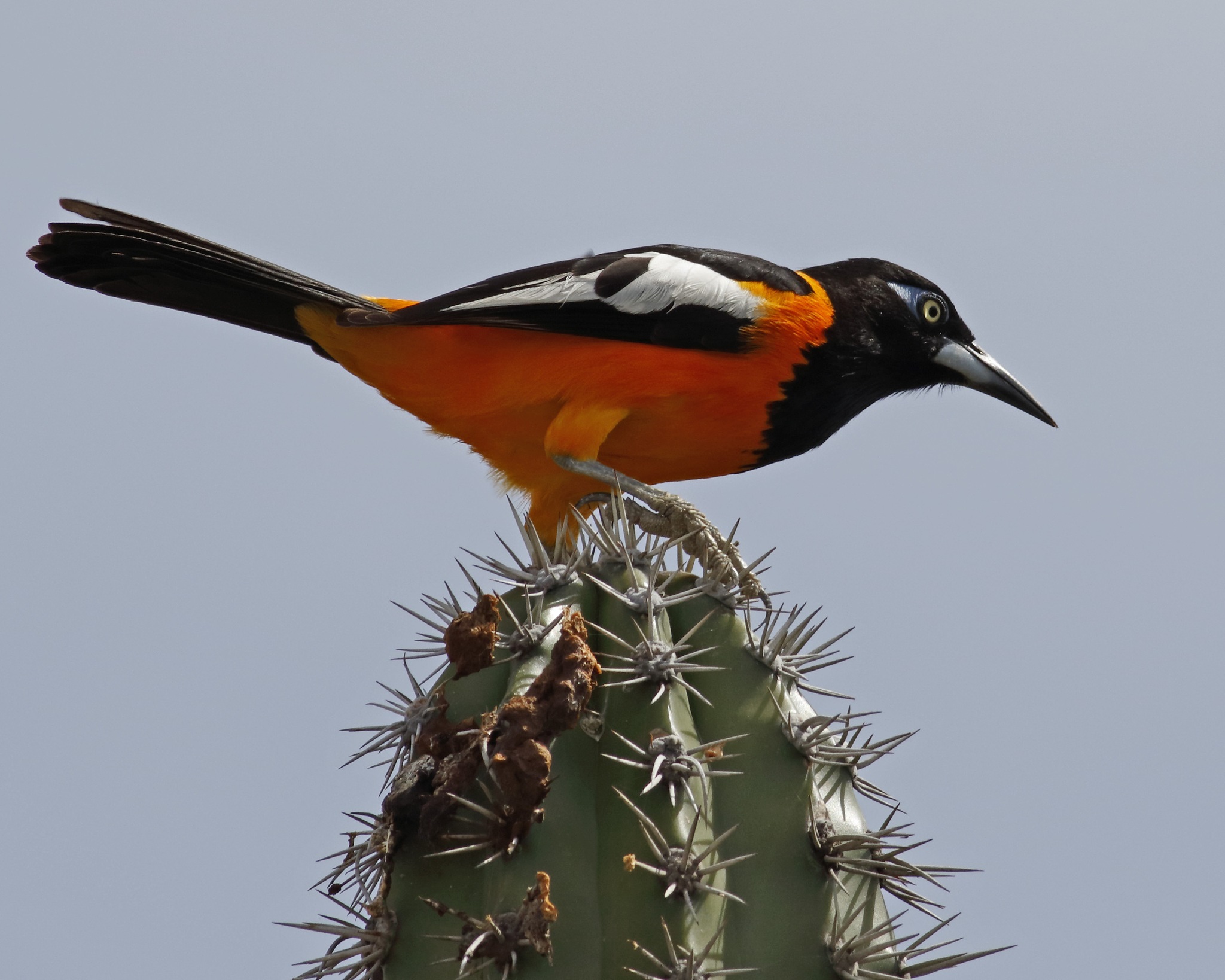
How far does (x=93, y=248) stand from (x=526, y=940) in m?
3.81

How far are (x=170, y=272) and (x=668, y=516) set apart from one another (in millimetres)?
2527

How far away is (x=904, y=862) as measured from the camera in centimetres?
315

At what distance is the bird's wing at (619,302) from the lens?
16.0ft

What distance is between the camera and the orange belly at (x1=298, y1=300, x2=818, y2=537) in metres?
4.87

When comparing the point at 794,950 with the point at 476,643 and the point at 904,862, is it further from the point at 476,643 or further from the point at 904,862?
the point at 476,643

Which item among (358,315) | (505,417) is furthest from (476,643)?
(358,315)

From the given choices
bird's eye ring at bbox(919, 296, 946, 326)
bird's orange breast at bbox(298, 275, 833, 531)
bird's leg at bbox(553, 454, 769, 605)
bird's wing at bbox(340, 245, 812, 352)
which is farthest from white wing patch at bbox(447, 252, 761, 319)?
bird's eye ring at bbox(919, 296, 946, 326)

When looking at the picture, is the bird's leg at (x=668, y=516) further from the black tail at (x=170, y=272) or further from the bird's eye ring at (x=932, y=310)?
the bird's eye ring at (x=932, y=310)

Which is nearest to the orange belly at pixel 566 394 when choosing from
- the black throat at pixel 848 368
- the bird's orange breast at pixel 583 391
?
the bird's orange breast at pixel 583 391

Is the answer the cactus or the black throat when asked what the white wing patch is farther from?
the cactus

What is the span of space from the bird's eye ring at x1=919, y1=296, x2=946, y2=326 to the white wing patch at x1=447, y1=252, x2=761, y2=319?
41.3 inches

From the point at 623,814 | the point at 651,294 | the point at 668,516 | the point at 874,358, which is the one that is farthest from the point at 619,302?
the point at 623,814

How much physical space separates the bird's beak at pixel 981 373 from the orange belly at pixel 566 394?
3.26ft

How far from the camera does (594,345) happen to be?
192 inches
